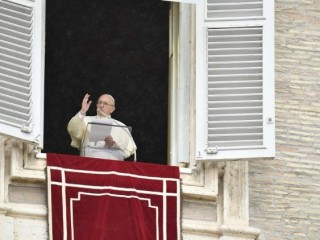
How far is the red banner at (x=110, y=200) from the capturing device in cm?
2819

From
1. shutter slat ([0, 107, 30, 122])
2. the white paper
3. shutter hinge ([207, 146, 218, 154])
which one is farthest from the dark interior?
shutter slat ([0, 107, 30, 122])

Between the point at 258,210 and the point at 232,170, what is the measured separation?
0.35 m

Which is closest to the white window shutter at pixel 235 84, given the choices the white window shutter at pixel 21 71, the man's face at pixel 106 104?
the man's face at pixel 106 104

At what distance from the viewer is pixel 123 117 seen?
29.9m

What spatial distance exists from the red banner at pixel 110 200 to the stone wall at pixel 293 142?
2.41 ft

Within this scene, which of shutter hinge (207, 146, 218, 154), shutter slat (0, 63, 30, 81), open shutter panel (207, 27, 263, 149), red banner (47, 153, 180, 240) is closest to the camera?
red banner (47, 153, 180, 240)

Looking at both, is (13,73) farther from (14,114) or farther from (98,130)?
(98,130)

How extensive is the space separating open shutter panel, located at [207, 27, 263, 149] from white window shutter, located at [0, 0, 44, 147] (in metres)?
1.26

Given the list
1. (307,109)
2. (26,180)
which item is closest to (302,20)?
(307,109)

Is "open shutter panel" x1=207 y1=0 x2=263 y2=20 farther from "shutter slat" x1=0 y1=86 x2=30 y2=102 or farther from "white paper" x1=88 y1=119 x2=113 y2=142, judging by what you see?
"shutter slat" x1=0 y1=86 x2=30 y2=102

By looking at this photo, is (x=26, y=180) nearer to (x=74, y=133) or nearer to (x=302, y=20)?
(x=74, y=133)

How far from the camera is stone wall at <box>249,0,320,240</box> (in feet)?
95.0

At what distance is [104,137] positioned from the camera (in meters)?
28.8

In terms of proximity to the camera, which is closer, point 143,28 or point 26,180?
point 26,180
